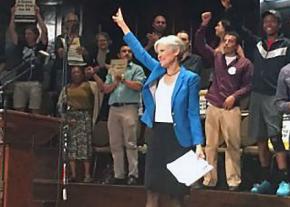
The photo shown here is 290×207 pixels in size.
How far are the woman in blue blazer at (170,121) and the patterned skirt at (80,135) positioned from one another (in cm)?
245

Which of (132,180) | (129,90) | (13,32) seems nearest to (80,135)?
(129,90)

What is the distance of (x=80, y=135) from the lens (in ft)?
20.7

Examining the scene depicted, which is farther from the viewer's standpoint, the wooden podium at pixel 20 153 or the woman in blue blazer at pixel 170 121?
the wooden podium at pixel 20 153

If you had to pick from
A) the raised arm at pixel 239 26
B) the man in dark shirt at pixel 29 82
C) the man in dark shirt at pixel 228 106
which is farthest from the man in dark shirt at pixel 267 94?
the man in dark shirt at pixel 29 82

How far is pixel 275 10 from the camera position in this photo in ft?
18.8

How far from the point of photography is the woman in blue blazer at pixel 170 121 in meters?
3.81

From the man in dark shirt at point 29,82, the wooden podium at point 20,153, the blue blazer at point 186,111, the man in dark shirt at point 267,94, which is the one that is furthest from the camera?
the man in dark shirt at point 29,82

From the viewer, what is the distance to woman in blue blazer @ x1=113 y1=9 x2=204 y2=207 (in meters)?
3.81

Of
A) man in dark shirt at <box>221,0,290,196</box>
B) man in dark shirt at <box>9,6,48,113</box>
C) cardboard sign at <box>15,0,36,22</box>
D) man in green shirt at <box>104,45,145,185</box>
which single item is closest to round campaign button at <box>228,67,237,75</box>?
man in dark shirt at <box>221,0,290,196</box>

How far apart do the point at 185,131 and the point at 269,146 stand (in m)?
1.69

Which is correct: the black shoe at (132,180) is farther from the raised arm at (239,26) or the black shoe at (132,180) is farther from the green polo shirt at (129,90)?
the raised arm at (239,26)

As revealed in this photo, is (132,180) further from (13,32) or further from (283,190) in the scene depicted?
(13,32)

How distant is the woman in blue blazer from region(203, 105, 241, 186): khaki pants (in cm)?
152

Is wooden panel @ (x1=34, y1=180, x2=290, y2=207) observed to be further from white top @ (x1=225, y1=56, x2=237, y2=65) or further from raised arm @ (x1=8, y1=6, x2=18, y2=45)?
raised arm @ (x1=8, y1=6, x2=18, y2=45)
